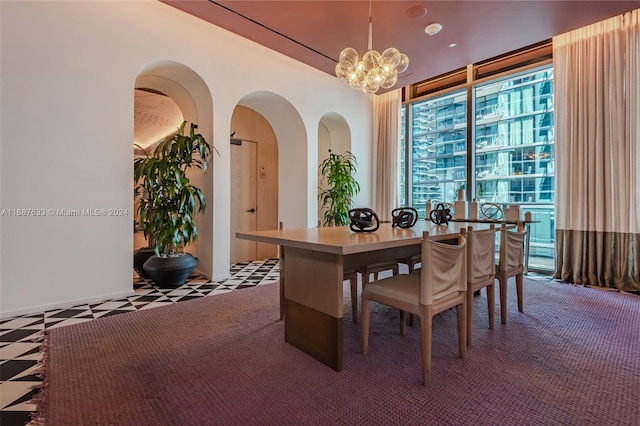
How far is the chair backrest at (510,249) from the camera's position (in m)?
2.52

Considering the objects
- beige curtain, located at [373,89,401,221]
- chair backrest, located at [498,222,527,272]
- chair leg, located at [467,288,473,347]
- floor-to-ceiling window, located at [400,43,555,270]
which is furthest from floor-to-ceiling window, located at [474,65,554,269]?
chair leg, located at [467,288,473,347]

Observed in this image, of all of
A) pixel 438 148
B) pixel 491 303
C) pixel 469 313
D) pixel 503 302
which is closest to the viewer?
pixel 469 313

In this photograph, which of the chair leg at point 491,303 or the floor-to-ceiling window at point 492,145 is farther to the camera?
the floor-to-ceiling window at point 492,145

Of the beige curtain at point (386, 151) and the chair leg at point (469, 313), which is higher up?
the beige curtain at point (386, 151)

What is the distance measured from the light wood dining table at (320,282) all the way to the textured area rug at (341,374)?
12cm

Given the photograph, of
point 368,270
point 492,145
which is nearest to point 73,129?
point 368,270

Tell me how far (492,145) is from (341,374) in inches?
183

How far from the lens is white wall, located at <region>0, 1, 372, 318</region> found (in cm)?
272

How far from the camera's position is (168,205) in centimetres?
358

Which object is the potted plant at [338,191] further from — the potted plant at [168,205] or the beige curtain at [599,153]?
the beige curtain at [599,153]

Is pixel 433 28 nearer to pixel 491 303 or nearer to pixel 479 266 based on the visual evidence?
pixel 479 266

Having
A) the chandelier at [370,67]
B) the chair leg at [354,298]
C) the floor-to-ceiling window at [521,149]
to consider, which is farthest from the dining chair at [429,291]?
the floor-to-ceiling window at [521,149]

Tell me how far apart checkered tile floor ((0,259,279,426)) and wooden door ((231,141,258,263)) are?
21.8 inches

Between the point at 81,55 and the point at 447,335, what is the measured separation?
166 inches
